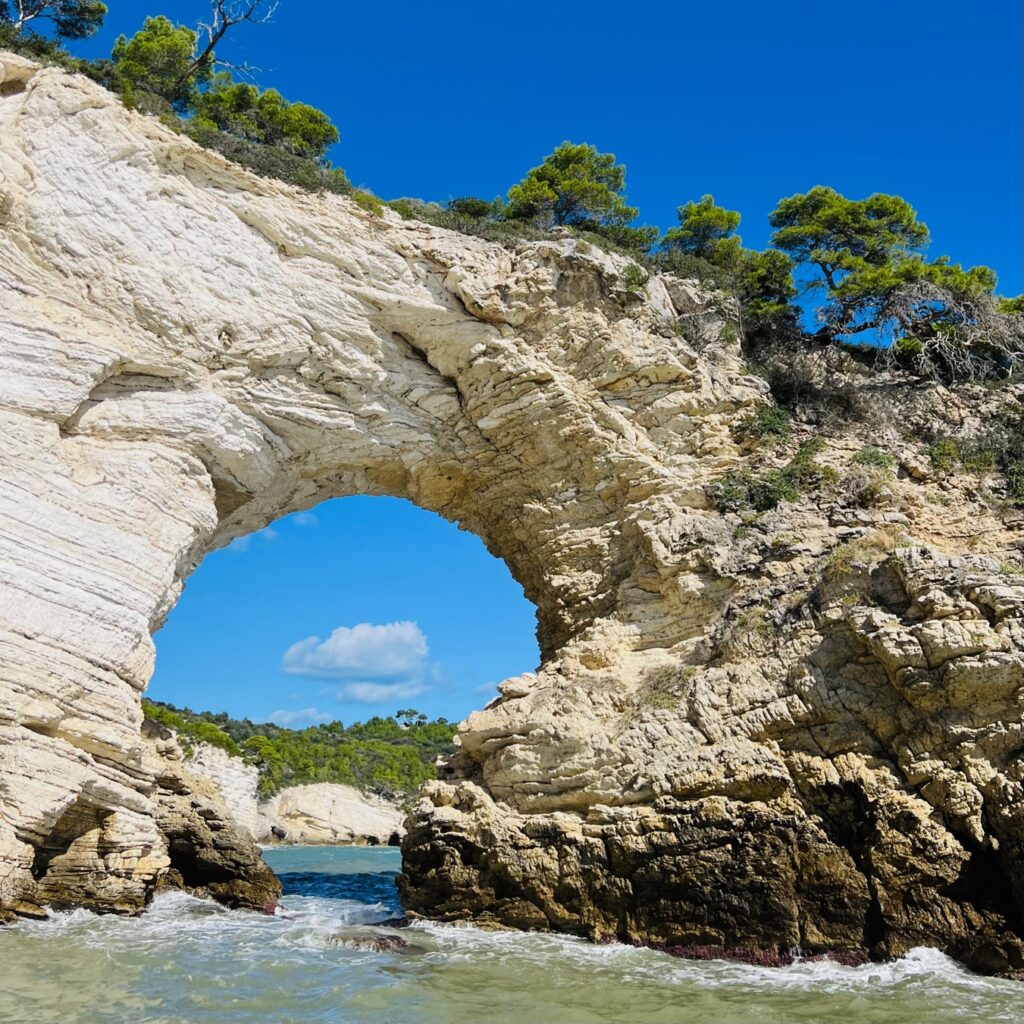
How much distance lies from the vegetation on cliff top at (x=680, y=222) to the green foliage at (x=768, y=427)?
3.06m

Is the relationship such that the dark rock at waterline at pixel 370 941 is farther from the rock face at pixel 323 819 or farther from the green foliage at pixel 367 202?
the rock face at pixel 323 819

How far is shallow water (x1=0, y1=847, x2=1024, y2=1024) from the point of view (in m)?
7.66

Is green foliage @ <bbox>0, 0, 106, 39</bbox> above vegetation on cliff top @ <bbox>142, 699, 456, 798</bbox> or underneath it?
above

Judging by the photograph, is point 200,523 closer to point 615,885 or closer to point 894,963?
point 615,885

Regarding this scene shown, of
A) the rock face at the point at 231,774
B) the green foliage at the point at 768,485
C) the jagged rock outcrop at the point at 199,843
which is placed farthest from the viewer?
the rock face at the point at 231,774

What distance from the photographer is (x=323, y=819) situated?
44.5 meters

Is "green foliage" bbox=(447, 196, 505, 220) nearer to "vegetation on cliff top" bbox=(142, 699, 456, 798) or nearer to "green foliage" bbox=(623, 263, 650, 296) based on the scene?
"green foliage" bbox=(623, 263, 650, 296)

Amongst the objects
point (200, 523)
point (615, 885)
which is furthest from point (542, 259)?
point (615, 885)

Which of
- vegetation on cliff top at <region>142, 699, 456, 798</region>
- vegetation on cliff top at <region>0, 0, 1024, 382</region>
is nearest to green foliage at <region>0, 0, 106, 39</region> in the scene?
vegetation on cliff top at <region>0, 0, 1024, 382</region>

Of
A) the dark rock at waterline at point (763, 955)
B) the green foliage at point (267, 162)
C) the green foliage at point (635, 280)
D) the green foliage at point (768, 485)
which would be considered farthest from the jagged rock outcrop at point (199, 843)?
the green foliage at point (635, 280)

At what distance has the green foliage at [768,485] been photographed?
16.2 m

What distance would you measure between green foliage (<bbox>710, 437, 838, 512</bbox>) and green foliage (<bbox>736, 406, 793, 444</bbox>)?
84 cm

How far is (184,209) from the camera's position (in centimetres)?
1650

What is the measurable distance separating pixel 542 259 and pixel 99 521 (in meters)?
10.3
